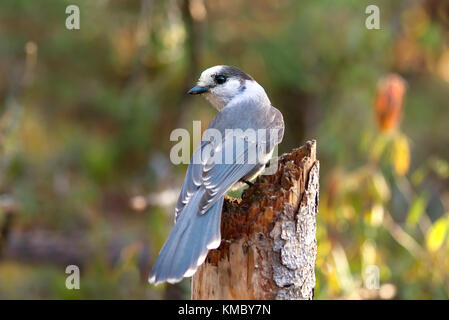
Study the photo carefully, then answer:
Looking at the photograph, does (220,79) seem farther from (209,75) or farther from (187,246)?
(187,246)

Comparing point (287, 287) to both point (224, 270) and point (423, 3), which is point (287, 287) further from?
point (423, 3)

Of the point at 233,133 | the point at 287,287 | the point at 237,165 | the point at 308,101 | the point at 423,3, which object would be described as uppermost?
the point at 423,3

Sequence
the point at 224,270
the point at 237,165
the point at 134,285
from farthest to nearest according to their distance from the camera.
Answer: the point at 134,285
the point at 237,165
the point at 224,270

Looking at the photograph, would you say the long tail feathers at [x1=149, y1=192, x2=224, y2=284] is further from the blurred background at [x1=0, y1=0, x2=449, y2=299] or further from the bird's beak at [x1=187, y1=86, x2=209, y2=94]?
the blurred background at [x1=0, y1=0, x2=449, y2=299]

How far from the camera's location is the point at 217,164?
283 centimetres

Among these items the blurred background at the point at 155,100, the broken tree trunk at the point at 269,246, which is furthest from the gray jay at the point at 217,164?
the blurred background at the point at 155,100

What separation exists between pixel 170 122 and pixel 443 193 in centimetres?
319

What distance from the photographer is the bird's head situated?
10.7 feet

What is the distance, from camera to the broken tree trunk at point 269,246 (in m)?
2.39

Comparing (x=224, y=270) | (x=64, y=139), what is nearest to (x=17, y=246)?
(x=64, y=139)

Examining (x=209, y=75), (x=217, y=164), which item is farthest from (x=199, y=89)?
(x=217, y=164)

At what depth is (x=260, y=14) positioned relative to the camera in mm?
6938

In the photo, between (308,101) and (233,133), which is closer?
(233,133)

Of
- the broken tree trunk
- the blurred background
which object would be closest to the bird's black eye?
the broken tree trunk
